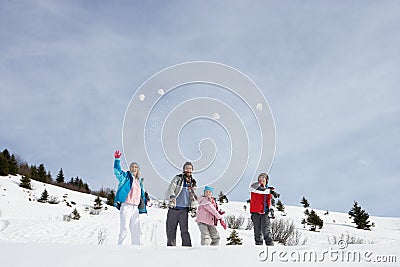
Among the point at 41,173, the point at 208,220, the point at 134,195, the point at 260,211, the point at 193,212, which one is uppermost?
the point at 41,173

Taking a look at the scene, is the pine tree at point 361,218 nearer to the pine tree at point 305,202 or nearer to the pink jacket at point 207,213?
the pine tree at point 305,202

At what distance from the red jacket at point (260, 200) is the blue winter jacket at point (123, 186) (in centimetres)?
216

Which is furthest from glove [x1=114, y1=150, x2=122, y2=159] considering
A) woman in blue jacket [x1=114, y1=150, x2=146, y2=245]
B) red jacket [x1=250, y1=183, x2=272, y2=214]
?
red jacket [x1=250, y1=183, x2=272, y2=214]

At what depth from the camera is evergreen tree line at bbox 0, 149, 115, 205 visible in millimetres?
32562

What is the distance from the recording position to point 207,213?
24.2ft

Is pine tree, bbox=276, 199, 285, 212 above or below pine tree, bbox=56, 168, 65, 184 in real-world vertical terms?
below

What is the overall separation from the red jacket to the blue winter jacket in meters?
2.16

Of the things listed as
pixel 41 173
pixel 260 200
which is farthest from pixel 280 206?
pixel 41 173

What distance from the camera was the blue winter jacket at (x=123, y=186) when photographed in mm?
6824

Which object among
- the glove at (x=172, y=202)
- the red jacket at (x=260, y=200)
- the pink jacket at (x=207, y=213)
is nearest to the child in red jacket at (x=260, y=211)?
the red jacket at (x=260, y=200)

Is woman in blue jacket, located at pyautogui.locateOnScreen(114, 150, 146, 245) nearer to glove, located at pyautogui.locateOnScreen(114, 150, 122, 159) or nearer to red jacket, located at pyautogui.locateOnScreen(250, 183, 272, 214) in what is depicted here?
glove, located at pyautogui.locateOnScreen(114, 150, 122, 159)

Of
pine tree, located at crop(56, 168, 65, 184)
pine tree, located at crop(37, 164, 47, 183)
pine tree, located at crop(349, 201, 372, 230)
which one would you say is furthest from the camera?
pine tree, located at crop(56, 168, 65, 184)

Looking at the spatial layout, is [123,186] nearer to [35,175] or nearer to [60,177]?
[35,175]

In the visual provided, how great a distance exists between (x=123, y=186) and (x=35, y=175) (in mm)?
39689
